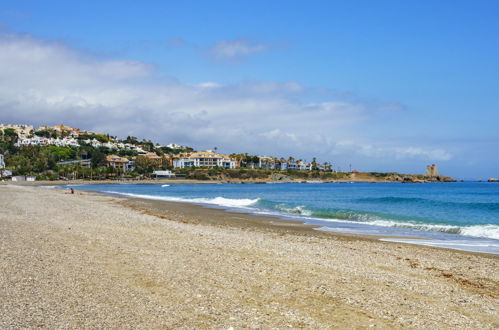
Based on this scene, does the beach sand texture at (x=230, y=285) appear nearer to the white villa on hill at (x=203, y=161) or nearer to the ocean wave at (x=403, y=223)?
the ocean wave at (x=403, y=223)

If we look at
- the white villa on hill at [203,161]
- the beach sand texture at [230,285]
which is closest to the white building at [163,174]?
the white villa on hill at [203,161]

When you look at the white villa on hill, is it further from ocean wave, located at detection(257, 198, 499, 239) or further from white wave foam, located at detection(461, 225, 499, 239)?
white wave foam, located at detection(461, 225, 499, 239)

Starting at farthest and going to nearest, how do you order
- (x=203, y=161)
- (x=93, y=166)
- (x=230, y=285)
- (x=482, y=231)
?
(x=203, y=161) → (x=93, y=166) → (x=482, y=231) → (x=230, y=285)

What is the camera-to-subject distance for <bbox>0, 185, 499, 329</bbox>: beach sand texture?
608cm

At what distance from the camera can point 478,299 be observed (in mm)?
7781

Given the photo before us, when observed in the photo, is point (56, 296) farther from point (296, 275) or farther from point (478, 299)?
point (478, 299)

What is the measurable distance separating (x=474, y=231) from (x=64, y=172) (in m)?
140

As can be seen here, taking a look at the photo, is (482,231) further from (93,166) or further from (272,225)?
(93,166)

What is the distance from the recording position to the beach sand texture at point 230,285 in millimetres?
6082

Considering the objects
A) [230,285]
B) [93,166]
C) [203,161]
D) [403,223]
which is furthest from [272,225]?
[203,161]

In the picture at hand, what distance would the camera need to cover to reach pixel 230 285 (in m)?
7.83

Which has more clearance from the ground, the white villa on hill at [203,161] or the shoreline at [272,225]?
the white villa on hill at [203,161]

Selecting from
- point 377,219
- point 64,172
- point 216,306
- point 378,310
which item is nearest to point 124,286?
point 216,306

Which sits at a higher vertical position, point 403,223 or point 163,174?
point 403,223
